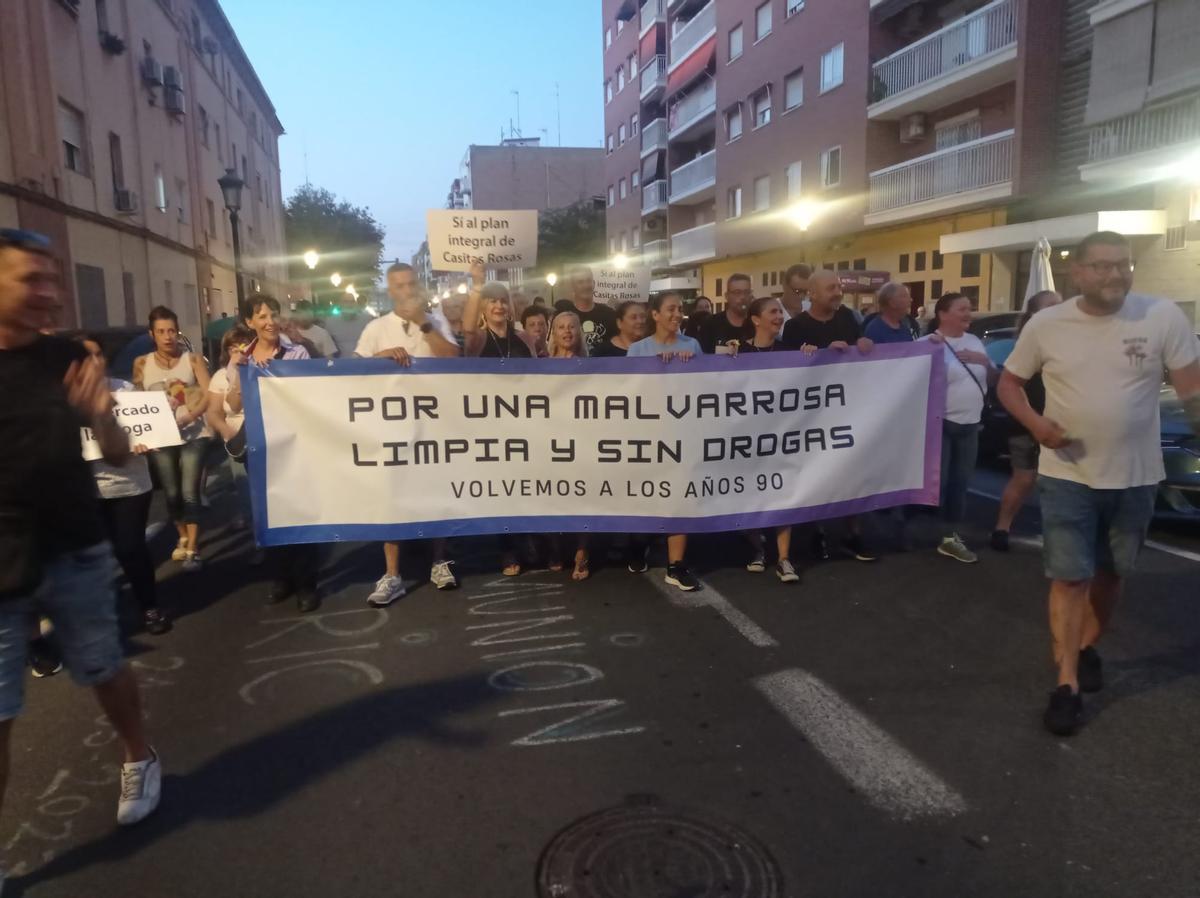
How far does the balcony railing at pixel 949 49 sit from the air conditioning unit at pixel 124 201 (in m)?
17.0

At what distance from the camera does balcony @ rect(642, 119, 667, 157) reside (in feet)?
133

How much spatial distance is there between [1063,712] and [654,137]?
40.7 meters

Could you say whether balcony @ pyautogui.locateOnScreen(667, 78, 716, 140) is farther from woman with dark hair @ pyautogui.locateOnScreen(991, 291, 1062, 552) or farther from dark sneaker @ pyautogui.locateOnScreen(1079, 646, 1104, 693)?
dark sneaker @ pyautogui.locateOnScreen(1079, 646, 1104, 693)

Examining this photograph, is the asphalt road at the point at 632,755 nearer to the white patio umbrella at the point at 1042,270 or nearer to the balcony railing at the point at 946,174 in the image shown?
the white patio umbrella at the point at 1042,270

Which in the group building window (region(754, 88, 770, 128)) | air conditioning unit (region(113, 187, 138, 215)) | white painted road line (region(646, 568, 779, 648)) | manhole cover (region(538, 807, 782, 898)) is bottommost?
manhole cover (region(538, 807, 782, 898))

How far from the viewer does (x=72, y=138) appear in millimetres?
16000

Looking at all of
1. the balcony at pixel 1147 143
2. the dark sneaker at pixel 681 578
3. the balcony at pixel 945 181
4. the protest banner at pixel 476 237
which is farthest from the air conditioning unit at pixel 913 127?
the dark sneaker at pixel 681 578

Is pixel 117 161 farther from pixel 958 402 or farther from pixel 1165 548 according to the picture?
pixel 1165 548

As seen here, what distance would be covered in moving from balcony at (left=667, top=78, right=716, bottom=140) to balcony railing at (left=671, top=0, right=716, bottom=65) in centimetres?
153

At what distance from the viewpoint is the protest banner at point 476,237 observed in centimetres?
887

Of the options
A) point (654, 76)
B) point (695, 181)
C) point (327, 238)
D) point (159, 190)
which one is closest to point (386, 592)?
point (159, 190)

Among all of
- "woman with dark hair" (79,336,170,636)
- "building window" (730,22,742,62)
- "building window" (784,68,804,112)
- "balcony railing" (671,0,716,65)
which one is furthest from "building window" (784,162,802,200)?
"woman with dark hair" (79,336,170,636)

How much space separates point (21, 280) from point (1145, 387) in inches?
154

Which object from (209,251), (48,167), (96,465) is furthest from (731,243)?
(96,465)
